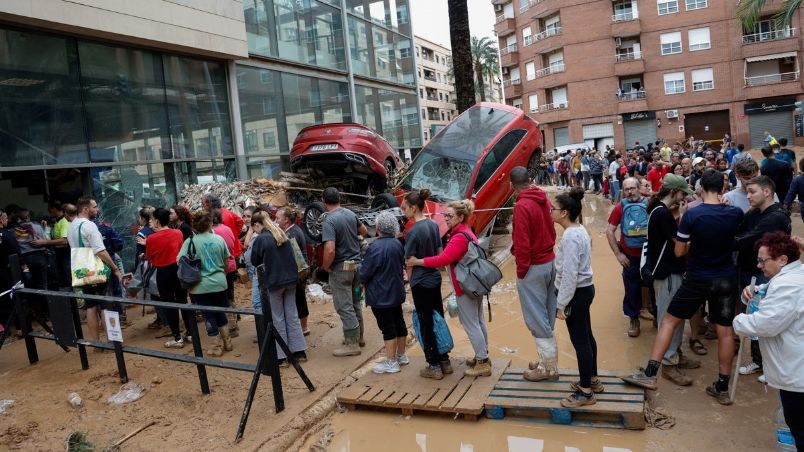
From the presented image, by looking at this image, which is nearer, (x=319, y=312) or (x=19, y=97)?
(x=319, y=312)

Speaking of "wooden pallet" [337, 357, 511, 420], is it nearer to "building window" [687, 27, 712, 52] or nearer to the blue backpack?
the blue backpack

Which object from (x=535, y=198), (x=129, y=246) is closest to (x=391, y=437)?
(x=535, y=198)

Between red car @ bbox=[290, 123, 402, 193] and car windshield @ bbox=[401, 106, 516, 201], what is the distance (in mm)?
1185

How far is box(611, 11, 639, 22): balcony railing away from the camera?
139ft

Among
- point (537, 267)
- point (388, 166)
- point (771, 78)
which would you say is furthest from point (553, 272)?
point (771, 78)

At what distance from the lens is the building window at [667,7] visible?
135 ft

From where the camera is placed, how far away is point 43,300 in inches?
332

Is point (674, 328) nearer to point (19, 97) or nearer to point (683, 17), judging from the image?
point (19, 97)

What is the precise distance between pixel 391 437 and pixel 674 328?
2532 millimetres

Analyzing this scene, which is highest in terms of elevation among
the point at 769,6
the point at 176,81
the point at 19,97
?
the point at 769,6

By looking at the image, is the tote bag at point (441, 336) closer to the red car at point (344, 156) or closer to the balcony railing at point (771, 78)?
the red car at point (344, 156)

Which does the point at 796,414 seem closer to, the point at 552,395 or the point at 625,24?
the point at 552,395

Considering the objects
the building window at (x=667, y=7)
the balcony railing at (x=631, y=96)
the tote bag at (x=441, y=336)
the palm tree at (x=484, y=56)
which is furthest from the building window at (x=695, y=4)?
the tote bag at (x=441, y=336)

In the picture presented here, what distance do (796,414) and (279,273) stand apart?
448 centimetres
